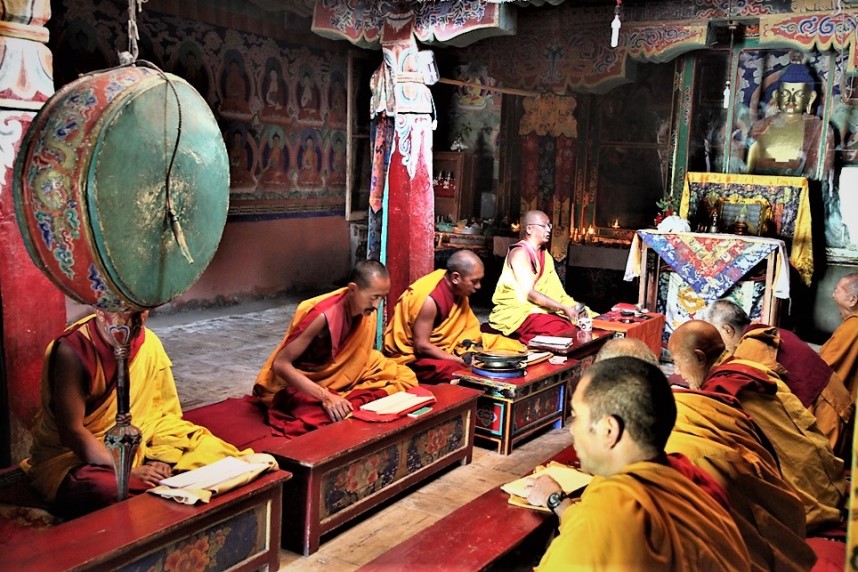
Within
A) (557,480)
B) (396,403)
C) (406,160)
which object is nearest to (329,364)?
(396,403)

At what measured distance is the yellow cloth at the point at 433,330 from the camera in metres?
6.18

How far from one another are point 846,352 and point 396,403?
2.85m

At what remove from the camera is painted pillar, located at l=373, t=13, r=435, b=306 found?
7.01 metres

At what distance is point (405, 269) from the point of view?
24.4 feet

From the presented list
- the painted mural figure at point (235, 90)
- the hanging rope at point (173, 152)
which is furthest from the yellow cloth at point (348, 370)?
the painted mural figure at point (235, 90)

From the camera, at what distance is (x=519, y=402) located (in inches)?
228

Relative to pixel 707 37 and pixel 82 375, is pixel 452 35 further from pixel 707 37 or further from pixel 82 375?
pixel 82 375

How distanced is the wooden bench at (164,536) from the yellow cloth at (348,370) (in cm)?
141

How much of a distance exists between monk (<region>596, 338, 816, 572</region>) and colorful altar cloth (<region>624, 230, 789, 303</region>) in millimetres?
5435

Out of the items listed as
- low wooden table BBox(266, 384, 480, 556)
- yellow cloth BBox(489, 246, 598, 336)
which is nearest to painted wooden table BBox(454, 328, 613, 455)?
low wooden table BBox(266, 384, 480, 556)

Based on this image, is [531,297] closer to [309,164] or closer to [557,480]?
[557,480]

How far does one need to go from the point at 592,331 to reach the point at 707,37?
4.03 m

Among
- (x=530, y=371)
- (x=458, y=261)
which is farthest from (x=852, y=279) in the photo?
(x=458, y=261)

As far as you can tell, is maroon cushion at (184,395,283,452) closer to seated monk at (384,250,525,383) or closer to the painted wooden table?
seated monk at (384,250,525,383)
